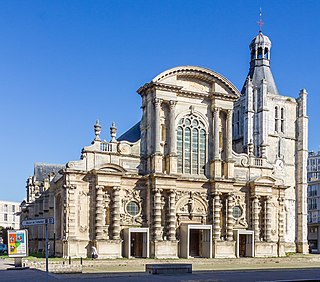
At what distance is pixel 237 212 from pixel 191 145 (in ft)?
26.1

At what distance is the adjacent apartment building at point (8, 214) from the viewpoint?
479ft

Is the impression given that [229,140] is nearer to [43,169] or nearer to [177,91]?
[177,91]

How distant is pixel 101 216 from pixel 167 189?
6.35 metres

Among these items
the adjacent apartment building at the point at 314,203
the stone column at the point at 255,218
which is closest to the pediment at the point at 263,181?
the stone column at the point at 255,218

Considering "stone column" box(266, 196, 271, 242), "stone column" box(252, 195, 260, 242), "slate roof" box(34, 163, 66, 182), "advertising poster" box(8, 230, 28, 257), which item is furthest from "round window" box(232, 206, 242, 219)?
"slate roof" box(34, 163, 66, 182)

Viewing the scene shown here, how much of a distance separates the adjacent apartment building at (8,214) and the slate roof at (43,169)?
8058 centimetres

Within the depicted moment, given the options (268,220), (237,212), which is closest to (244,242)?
(237,212)

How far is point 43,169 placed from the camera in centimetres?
6994

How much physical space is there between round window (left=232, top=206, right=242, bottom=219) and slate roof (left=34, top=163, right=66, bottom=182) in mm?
27841

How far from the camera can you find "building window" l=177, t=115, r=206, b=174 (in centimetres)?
4716

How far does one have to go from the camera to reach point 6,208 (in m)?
148

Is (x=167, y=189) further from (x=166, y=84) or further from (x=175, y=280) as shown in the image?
(x=175, y=280)

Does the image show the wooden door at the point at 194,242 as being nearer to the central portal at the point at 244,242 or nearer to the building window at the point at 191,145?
the central portal at the point at 244,242

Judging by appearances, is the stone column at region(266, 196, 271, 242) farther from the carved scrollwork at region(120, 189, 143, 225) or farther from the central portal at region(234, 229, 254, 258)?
the carved scrollwork at region(120, 189, 143, 225)
